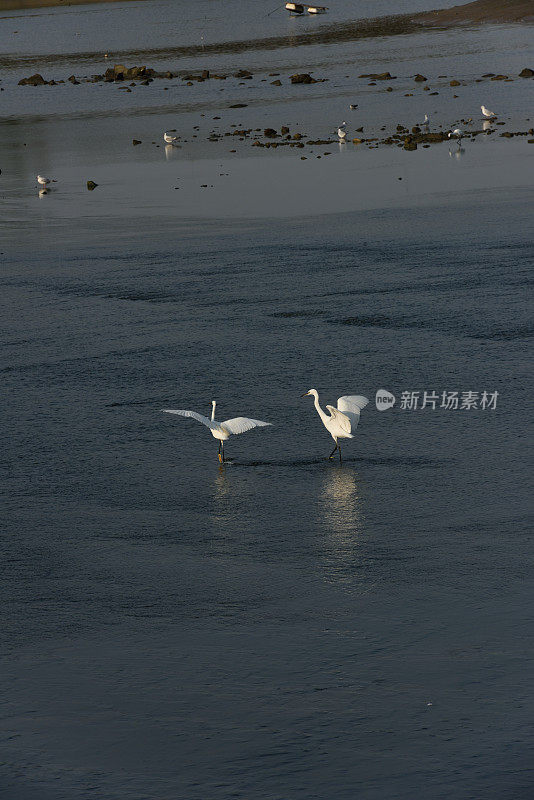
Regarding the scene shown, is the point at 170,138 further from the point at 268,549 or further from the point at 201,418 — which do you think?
the point at 268,549

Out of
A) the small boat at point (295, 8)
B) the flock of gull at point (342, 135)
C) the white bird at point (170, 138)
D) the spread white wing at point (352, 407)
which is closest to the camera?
the spread white wing at point (352, 407)

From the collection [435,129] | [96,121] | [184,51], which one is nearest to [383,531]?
[435,129]

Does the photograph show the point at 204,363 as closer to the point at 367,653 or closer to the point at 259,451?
the point at 259,451

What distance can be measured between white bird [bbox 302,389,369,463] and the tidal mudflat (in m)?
0.36

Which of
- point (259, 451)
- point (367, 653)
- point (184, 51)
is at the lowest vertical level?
point (367, 653)

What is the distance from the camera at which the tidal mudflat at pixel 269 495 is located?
8422 millimetres

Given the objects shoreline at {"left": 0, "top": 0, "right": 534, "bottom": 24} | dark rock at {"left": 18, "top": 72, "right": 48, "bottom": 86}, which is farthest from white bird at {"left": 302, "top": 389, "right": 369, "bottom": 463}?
shoreline at {"left": 0, "top": 0, "right": 534, "bottom": 24}

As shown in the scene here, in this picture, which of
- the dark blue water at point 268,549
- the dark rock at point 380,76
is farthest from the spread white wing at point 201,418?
the dark rock at point 380,76

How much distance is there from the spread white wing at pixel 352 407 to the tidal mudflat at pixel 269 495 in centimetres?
46

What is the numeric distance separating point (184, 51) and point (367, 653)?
277 ft

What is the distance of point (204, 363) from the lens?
1628cm

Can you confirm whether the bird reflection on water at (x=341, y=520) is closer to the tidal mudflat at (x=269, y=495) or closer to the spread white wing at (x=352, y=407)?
the tidal mudflat at (x=269, y=495)

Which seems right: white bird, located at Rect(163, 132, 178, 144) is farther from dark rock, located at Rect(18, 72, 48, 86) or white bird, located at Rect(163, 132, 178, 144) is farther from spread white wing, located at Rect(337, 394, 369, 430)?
dark rock, located at Rect(18, 72, 48, 86)

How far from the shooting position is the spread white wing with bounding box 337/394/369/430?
1294 cm
